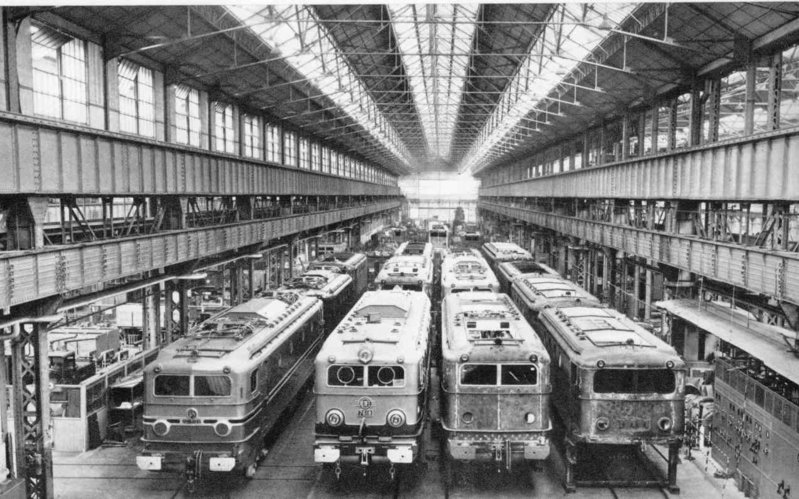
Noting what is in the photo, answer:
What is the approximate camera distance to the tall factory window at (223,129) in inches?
1062

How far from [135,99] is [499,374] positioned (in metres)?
15.1

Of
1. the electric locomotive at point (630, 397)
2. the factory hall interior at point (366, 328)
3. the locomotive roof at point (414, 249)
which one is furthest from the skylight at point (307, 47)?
the electric locomotive at point (630, 397)

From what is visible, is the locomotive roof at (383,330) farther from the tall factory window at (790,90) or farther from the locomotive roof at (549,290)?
the tall factory window at (790,90)

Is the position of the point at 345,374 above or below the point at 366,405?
above

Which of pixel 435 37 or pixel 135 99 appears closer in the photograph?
pixel 135 99

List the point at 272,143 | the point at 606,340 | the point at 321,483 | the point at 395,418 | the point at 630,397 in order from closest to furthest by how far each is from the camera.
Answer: the point at 395,418 → the point at 630,397 → the point at 606,340 → the point at 321,483 → the point at 272,143

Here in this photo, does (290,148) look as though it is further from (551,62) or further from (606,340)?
(606,340)

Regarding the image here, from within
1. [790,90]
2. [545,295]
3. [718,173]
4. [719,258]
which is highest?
[790,90]

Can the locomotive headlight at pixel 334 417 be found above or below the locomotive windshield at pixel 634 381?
below

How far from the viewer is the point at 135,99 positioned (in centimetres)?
2020

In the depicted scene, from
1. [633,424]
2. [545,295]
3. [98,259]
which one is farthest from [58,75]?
[633,424]

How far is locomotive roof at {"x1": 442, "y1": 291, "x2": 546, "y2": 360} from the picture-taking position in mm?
12406

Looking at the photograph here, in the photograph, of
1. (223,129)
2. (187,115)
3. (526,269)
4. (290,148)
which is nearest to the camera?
(187,115)

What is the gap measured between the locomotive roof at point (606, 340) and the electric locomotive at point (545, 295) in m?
1.60
